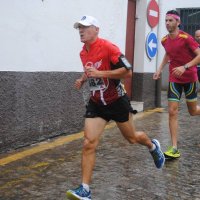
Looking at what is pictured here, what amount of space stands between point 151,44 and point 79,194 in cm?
667

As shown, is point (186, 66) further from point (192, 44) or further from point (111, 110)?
point (111, 110)

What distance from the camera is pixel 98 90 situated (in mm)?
4598

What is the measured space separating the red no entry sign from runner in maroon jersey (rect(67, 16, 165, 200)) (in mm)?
5739

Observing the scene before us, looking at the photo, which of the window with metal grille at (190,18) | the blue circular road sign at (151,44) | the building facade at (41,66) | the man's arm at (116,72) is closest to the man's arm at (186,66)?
the man's arm at (116,72)

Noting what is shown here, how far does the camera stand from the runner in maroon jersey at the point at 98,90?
4.30m

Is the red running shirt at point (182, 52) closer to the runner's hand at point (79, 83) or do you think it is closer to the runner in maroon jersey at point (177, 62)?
the runner in maroon jersey at point (177, 62)

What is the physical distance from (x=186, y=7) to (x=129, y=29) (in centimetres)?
568

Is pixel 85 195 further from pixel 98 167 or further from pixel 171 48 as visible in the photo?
pixel 171 48

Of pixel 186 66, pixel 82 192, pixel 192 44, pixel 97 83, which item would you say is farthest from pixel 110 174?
pixel 192 44

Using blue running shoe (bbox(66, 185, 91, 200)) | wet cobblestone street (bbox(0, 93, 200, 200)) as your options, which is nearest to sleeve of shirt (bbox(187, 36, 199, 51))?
wet cobblestone street (bbox(0, 93, 200, 200))

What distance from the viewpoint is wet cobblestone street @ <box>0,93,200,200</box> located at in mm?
4602

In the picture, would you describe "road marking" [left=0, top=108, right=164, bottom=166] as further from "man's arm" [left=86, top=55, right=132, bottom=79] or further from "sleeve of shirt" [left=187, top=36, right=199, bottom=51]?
"sleeve of shirt" [left=187, top=36, right=199, bottom=51]

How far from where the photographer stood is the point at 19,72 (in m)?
6.32

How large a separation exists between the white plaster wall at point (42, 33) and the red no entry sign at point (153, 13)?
2.03m
